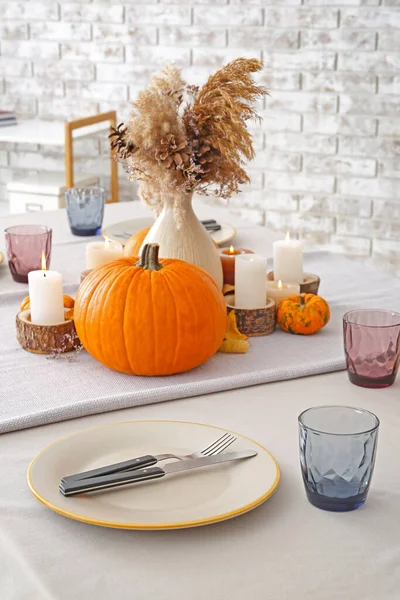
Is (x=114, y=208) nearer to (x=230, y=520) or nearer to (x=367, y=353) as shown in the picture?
(x=367, y=353)

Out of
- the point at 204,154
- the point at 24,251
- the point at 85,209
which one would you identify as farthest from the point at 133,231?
the point at 204,154

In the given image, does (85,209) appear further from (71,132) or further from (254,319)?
(71,132)

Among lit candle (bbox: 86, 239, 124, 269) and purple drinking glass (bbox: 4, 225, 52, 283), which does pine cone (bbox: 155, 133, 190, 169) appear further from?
purple drinking glass (bbox: 4, 225, 52, 283)

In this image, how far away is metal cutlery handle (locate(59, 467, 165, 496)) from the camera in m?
0.85

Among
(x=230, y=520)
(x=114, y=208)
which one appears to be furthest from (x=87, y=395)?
(x=114, y=208)

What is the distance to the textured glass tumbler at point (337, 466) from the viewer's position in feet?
2.73

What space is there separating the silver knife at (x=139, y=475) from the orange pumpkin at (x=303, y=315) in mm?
447

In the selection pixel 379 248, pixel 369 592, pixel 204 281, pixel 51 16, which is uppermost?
pixel 51 16

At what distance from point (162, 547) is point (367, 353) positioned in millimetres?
483

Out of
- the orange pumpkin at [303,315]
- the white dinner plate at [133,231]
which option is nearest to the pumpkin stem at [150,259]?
the orange pumpkin at [303,315]

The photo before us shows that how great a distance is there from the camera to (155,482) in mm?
893

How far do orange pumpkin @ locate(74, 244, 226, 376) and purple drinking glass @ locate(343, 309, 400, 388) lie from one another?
0.19 m

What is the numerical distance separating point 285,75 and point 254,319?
218 cm

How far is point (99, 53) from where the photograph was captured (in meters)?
3.63
